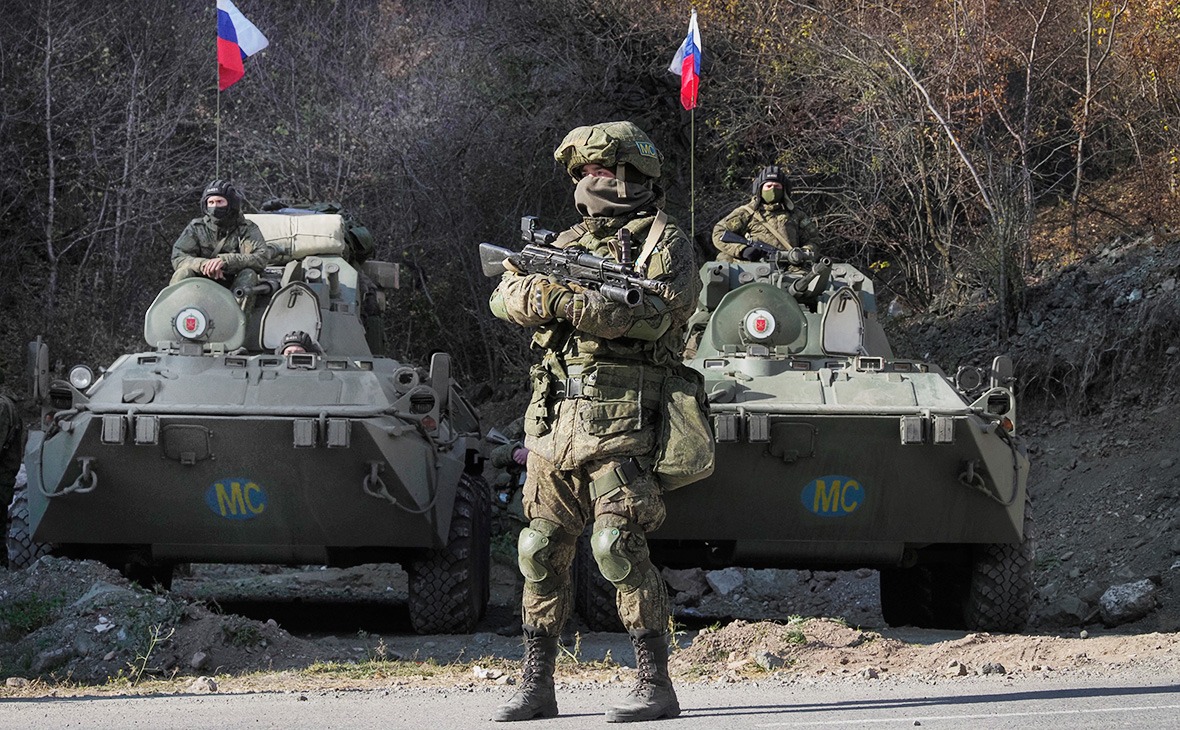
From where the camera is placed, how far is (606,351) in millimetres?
5688

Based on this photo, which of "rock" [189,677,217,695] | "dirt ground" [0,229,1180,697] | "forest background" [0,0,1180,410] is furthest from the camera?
"forest background" [0,0,1180,410]

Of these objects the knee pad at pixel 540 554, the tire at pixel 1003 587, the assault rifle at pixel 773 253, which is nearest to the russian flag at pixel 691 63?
the assault rifle at pixel 773 253

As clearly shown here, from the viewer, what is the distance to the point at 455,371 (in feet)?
65.2

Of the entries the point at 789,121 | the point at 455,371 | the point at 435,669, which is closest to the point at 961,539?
the point at 435,669

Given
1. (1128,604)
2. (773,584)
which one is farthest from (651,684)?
(773,584)

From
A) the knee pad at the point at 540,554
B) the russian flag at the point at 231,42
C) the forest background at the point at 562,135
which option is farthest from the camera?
the forest background at the point at 562,135

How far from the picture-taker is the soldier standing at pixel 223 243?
1047cm

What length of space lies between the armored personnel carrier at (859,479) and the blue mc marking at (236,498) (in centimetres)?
178

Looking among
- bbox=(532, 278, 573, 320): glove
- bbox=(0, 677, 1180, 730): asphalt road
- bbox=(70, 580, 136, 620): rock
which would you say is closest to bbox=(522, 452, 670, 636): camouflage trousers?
bbox=(0, 677, 1180, 730): asphalt road

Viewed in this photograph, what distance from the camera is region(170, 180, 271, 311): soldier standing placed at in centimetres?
1047

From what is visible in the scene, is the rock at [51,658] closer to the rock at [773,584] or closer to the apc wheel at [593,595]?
the apc wheel at [593,595]

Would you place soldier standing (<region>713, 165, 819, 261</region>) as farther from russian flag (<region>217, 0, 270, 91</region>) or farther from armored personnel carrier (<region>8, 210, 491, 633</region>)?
russian flag (<region>217, 0, 270, 91</region>)

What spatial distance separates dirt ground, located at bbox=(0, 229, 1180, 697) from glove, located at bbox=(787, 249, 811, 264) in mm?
2247

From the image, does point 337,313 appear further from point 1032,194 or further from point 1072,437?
point 1032,194
